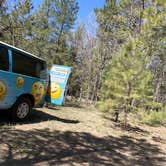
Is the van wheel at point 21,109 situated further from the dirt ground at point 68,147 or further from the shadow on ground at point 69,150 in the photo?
the shadow on ground at point 69,150

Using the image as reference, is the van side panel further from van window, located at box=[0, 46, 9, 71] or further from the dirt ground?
the dirt ground

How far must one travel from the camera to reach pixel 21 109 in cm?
826

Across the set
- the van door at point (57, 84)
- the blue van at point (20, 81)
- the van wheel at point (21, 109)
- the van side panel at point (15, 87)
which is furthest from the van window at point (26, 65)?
the van wheel at point (21, 109)

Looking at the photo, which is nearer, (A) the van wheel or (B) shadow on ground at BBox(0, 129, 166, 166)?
(B) shadow on ground at BBox(0, 129, 166, 166)

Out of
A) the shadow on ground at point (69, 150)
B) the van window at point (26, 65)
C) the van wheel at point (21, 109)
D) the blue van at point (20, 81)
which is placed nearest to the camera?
the shadow on ground at point (69, 150)

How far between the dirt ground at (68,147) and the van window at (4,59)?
5.01 ft

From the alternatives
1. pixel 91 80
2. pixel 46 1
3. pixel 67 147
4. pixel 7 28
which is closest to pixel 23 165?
pixel 67 147

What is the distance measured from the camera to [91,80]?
30.1 meters

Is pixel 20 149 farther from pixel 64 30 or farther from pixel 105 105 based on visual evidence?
pixel 64 30

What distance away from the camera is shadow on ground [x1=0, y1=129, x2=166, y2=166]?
215 inches

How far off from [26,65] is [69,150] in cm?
300

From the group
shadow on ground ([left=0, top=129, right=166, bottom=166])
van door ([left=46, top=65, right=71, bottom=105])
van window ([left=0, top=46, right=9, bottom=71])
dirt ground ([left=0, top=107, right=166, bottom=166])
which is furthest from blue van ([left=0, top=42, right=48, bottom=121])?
shadow on ground ([left=0, top=129, right=166, bottom=166])

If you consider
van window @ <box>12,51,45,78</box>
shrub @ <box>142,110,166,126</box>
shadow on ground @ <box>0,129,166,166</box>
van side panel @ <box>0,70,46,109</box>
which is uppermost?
van window @ <box>12,51,45,78</box>

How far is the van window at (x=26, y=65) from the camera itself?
25.2 ft
